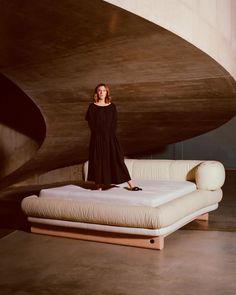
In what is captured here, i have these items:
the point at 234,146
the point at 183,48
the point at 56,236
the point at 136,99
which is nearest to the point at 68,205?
the point at 56,236

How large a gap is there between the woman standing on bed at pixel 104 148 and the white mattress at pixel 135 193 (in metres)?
0.14

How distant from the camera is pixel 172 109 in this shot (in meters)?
6.43

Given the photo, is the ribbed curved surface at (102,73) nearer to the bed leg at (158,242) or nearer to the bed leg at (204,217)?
the bed leg at (204,217)

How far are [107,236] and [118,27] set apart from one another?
180 cm

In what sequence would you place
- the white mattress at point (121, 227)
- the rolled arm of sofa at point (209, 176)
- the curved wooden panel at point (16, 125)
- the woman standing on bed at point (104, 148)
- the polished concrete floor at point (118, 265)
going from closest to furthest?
1. the polished concrete floor at point (118, 265)
2. the white mattress at point (121, 227)
3. the woman standing on bed at point (104, 148)
4. the rolled arm of sofa at point (209, 176)
5. the curved wooden panel at point (16, 125)

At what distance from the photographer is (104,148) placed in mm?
4430

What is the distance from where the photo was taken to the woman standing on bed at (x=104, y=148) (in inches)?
172

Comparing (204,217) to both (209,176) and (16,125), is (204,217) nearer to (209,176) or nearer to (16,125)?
(209,176)

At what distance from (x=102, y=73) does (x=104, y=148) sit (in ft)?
3.82

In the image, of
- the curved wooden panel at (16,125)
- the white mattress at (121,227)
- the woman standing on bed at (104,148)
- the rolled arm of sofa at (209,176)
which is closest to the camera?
the white mattress at (121,227)

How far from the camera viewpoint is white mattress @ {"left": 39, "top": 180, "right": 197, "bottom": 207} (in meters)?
3.69

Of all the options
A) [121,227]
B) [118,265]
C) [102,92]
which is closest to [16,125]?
[102,92]

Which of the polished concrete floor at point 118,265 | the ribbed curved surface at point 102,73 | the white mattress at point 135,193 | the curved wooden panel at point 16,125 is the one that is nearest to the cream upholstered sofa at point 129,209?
the white mattress at point 135,193

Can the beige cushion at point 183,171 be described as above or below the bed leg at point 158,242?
above
